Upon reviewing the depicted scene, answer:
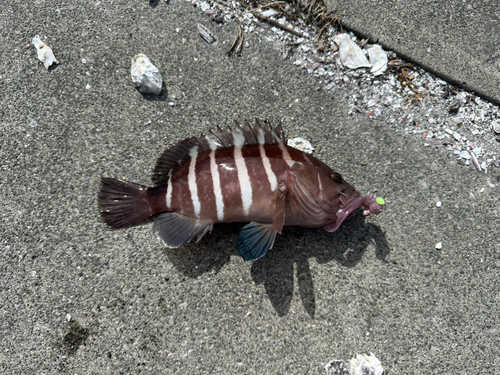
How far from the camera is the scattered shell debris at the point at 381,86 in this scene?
250cm

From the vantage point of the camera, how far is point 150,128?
2.46m

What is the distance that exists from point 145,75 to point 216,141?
0.82 m

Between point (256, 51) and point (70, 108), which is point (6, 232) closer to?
point (70, 108)

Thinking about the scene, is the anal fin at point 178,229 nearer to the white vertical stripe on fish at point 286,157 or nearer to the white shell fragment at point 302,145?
the white vertical stripe on fish at point 286,157

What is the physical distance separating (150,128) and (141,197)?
0.59 m

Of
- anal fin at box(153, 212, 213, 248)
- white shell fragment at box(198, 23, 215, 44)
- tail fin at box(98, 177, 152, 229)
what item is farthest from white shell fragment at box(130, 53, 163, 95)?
anal fin at box(153, 212, 213, 248)

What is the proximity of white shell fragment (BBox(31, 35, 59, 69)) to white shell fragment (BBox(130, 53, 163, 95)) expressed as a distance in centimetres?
61

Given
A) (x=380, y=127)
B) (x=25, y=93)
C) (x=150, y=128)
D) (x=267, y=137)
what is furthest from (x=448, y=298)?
(x=25, y=93)

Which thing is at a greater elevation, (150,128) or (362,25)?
(362,25)

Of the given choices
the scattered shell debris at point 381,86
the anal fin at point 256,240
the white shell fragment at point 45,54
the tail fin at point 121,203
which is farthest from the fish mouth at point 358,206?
the white shell fragment at point 45,54

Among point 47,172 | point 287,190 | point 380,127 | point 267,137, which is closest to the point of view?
point 287,190

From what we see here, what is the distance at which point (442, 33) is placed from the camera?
2.52 meters

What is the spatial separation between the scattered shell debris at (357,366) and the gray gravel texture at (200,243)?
6 cm

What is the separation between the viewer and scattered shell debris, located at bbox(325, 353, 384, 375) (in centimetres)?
210
